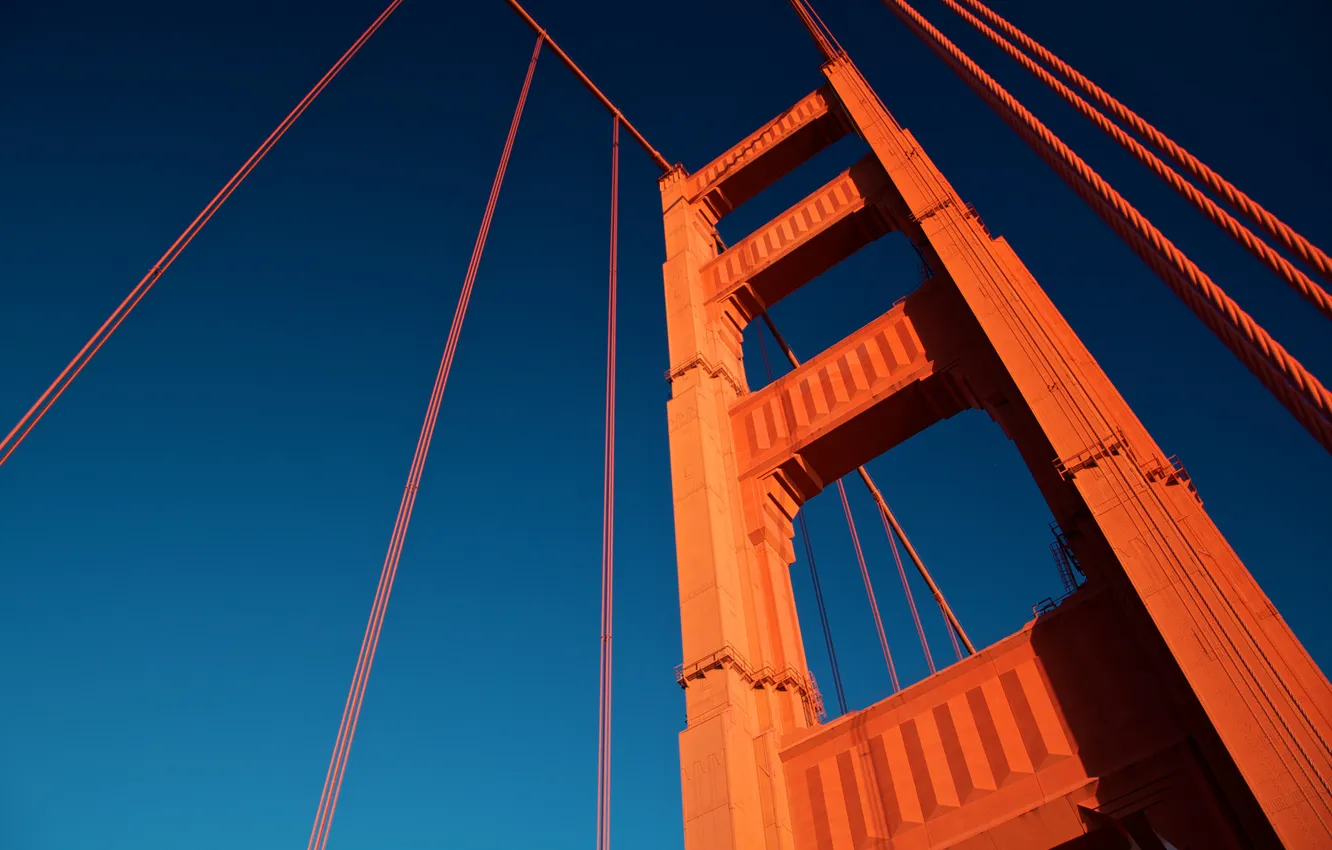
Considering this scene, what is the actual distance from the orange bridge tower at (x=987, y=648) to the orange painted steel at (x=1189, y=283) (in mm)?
3410

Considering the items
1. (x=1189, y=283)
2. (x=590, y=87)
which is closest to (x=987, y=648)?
(x=1189, y=283)

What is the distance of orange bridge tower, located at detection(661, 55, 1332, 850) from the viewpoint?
25.5 ft

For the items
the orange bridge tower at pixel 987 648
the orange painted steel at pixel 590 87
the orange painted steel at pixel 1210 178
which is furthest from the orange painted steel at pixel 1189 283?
the orange painted steel at pixel 590 87

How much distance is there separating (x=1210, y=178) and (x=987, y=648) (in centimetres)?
630

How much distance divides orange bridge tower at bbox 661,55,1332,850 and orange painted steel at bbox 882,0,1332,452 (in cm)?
341

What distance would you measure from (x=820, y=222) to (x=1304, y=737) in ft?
43.1

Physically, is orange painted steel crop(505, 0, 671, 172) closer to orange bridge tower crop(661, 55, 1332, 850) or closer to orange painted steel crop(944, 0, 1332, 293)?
orange bridge tower crop(661, 55, 1332, 850)

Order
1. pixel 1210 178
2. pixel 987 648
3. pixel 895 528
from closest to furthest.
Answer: pixel 1210 178, pixel 987 648, pixel 895 528

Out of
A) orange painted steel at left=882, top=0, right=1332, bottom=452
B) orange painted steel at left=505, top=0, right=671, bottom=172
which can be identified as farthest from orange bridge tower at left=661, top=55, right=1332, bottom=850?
orange painted steel at left=505, top=0, right=671, bottom=172

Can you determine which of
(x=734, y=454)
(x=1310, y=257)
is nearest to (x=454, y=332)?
(x=734, y=454)

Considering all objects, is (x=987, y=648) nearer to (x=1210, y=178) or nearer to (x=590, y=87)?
(x=1210, y=178)

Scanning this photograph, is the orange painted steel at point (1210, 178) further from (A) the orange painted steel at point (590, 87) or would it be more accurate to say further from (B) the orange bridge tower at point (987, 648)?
(A) the orange painted steel at point (590, 87)

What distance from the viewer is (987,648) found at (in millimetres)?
10367

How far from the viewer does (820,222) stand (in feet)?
58.6
